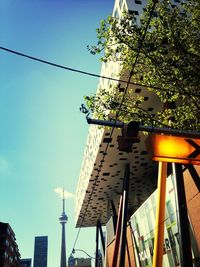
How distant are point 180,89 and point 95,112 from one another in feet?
15.8

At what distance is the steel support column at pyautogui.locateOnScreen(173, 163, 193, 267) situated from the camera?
15.1 meters

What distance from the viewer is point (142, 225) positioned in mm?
32531

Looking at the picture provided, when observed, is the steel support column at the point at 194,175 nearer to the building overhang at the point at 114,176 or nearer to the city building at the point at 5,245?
the building overhang at the point at 114,176

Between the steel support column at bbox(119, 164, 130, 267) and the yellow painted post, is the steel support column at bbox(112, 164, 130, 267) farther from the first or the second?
the yellow painted post

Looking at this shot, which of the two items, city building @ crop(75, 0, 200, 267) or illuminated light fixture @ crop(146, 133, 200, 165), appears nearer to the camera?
illuminated light fixture @ crop(146, 133, 200, 165)

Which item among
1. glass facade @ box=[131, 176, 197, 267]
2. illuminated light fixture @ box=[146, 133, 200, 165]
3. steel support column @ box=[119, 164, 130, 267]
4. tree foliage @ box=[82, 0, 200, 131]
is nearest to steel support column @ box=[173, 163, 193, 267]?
tree foliage @ box=[82, 0, 200, 131]

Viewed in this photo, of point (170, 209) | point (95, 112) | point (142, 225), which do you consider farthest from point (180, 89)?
point (142, 225)

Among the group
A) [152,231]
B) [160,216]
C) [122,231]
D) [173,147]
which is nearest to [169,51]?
[160,216]

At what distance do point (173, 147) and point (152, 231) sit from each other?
23.1m

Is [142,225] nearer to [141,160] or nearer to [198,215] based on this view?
[141,160]

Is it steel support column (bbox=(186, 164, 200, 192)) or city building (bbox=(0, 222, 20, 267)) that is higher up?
city building (bbox=(0, 222, 20, 267))

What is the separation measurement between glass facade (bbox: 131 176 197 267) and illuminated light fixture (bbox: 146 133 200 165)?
553 inches

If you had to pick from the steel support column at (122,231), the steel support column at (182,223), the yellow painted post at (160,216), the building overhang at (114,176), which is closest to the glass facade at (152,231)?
the steel support column at (122,231)

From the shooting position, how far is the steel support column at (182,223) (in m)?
15.1
